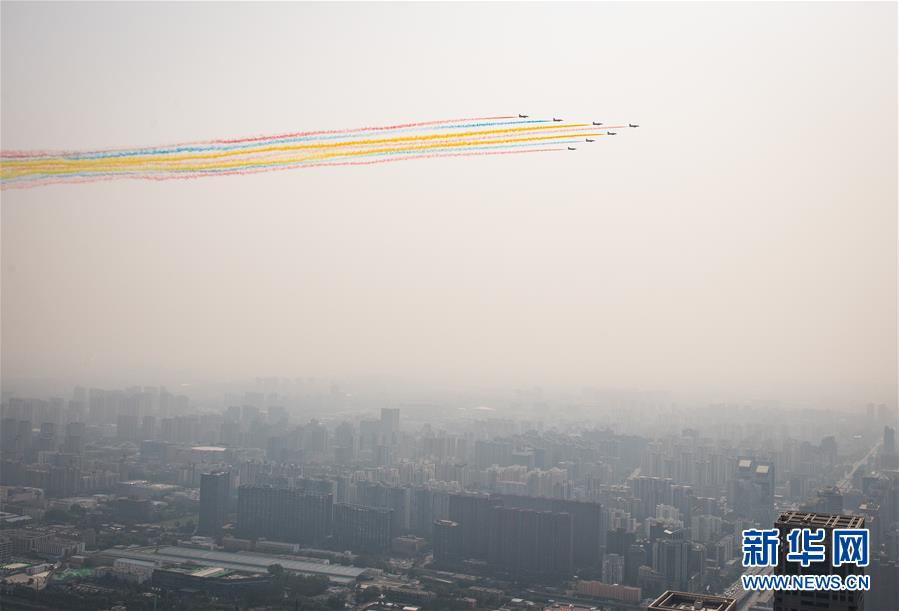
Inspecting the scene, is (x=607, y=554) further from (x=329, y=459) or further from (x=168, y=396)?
(x=168, y=396)

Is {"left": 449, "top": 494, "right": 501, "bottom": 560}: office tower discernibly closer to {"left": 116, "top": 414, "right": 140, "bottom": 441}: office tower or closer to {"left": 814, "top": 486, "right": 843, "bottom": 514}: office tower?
{"left": 814, "top": 486, "right": 843, "bottom": 514}: office tower

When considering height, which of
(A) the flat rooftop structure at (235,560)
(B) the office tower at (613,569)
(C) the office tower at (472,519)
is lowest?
(A) the flat rooftop structure at (235,560)

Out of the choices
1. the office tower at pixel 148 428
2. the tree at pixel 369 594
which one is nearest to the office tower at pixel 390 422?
the office tower at pixel 148 428

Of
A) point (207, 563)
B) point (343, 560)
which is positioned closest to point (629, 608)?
point (343, 560)

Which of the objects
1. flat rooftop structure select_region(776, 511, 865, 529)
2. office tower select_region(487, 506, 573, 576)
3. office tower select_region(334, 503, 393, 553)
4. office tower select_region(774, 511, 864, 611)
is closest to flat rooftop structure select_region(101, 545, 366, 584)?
office tower select_region(334, 503, 393, 553)

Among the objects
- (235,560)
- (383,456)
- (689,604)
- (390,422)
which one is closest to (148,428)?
(383,456)

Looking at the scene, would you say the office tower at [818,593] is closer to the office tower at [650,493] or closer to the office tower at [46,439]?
the office tower at [650,493]
